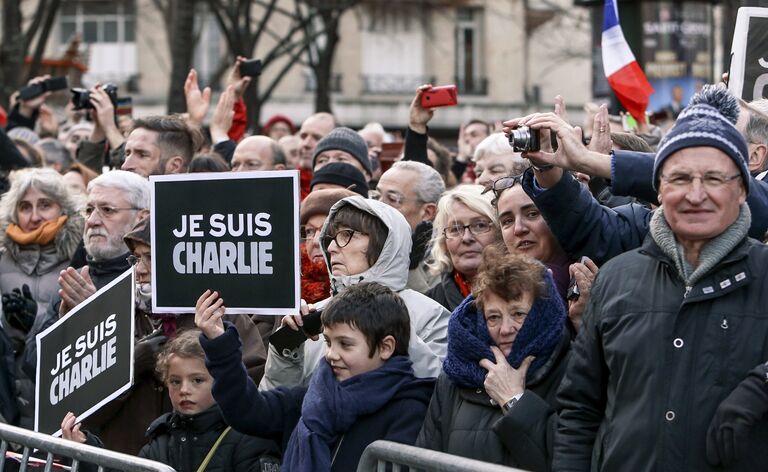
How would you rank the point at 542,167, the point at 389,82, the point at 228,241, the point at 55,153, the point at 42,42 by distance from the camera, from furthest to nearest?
the point at 389,82, the point at 42,42, the point at 55,153, the point at 228,241, the point at 542,167

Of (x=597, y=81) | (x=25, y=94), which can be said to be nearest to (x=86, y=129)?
(x=25, y=94)

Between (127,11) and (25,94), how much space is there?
27480 millimetres

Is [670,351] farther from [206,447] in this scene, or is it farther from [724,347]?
[206,447]

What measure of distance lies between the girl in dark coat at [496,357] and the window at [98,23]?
35.1 m

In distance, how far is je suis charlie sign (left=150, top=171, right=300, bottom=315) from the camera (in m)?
5.47

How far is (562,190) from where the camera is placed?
492cm

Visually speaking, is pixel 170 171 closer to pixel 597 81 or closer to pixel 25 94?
pixel 25 94

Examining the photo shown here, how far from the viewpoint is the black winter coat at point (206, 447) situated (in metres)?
5.64

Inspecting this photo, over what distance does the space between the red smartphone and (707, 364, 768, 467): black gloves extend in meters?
4.36

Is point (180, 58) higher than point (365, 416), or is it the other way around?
point (180, 58)

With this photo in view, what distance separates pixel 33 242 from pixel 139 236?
1669 millimetres

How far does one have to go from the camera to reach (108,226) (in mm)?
7051

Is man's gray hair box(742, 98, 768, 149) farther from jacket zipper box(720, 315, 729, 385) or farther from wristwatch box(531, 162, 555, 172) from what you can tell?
jacket zipper box(720, 315, 729, 385)

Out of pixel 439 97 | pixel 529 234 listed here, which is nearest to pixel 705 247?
pixel 529 234
